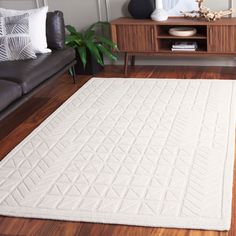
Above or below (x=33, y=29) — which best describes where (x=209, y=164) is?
below

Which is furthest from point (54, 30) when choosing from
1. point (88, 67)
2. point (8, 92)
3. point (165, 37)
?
point (8, 92)

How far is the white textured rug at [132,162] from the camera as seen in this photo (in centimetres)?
217

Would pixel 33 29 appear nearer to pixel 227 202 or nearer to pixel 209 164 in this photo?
pixel 209 164

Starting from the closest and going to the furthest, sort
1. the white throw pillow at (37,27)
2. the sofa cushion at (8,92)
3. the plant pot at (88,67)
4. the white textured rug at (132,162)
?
1. the white textured rug at (132,162)
2. the sofa cushion at (8,92)
3. the white throw pillow at (37,27)
4. the plant pot at (88,67)

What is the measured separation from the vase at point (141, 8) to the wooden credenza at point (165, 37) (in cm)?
7

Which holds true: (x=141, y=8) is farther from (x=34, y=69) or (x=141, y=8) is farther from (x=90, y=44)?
(x=34, y=69)

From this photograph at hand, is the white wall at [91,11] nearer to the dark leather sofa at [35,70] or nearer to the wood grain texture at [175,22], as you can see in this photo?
the wood grain texture at [175,22]

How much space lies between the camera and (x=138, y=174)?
2.47 m

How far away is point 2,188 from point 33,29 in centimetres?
167

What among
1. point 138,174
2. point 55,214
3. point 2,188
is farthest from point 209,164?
point 2,188

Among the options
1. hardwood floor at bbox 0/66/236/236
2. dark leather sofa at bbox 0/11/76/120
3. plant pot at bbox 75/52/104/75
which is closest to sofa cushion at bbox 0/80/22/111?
dark leather sofa at bbox 0/11/76/120

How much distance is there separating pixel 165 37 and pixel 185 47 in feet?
0.65

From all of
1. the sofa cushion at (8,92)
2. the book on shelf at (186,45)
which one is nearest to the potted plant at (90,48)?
the book on shelf at (186,45)

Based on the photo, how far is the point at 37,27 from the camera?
374 cm
